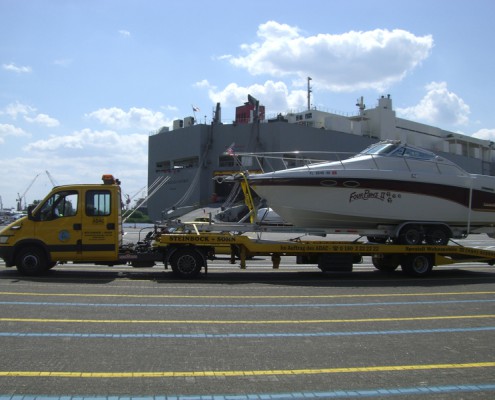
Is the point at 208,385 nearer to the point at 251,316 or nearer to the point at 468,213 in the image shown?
the point at 251,316

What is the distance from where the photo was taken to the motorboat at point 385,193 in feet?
41.4

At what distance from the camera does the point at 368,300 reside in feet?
30.7

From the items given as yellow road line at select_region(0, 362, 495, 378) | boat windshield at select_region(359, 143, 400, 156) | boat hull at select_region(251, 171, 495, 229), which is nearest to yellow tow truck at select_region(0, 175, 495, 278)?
boat hull at select_region(251, 171, 495, 229)

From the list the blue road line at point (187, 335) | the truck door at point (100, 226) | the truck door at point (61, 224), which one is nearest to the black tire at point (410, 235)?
the blue road line at point (187, 335)

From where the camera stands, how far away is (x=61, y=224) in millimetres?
11734

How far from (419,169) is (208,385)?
10.4 m

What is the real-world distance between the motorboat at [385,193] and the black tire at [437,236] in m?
0.03

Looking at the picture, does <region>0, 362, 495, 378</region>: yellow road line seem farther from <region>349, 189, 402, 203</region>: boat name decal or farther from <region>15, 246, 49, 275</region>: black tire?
<region>349, 189, 402, 203</region>: boat name decal

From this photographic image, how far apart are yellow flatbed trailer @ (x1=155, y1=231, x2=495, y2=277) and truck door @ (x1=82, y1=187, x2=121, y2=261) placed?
1141mm

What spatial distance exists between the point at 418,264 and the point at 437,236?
118 centimetres

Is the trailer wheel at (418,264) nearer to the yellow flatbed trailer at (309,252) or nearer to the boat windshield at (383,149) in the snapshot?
the yellow flatbed trailer at (309,252)

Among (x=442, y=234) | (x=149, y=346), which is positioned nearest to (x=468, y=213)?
(x=442, y=234)

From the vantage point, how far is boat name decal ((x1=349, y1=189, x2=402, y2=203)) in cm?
1273

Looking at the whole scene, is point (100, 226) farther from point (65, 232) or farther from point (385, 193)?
point (385, 193)
